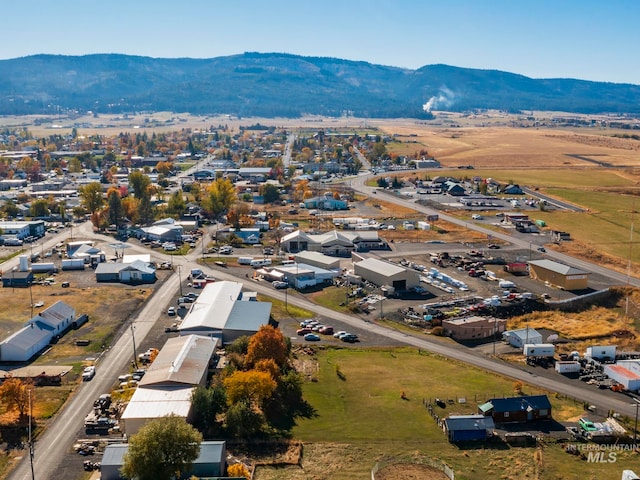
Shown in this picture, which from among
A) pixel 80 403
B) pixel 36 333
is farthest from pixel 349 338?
pixel 36 333

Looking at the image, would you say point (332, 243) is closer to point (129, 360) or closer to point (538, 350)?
point (538, 350)

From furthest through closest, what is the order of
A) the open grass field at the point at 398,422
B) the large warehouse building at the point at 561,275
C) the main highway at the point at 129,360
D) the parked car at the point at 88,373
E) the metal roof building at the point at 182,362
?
the large warehouse building at the point at 561,275 < the parked car at the point at 88,373 < the metal roof building at the point at 182,362 < the main highway at the point at 129,360 < the open grass field at the point at 398,422

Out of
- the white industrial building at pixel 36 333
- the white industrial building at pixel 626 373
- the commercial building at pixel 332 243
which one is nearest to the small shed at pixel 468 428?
the white industrial building at pixel 626 373

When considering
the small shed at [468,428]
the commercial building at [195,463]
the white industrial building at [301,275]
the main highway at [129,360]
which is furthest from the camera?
the white industrial building at [301,275]

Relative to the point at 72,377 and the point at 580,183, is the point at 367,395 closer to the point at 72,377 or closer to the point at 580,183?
the point at 72,377

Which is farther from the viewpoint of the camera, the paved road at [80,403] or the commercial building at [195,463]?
the paved road at [80,403]

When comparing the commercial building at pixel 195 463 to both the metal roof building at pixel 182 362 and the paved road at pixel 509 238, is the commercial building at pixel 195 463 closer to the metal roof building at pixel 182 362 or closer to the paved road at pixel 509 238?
the metal roof building at pixel 182 362

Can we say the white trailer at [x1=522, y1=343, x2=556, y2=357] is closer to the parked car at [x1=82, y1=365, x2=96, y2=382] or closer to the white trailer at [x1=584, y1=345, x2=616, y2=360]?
the white trailer at [x1=584, y1=345, x2=616, y2=360]
